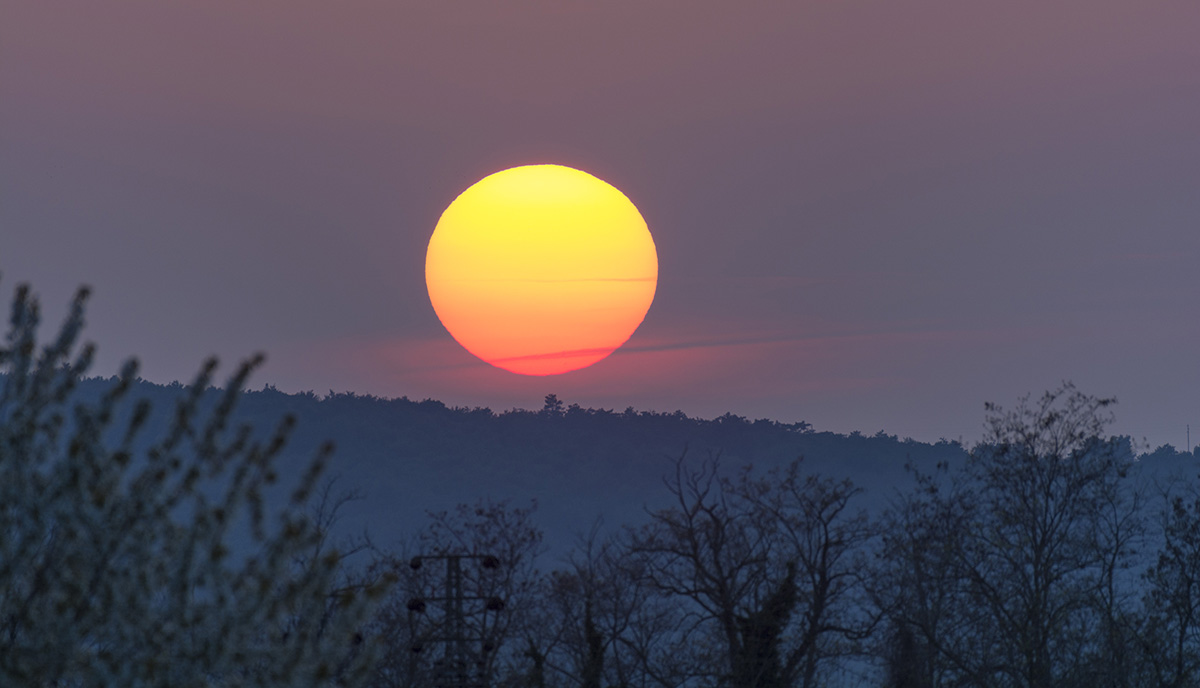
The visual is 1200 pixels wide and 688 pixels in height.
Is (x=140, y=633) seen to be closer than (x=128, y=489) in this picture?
Yes

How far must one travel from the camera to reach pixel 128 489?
5.47 m

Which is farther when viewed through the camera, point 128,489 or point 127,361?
point 127,361

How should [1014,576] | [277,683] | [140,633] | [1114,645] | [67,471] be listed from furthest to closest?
[1014,576]
[1114,645]
[67,471]
[140,633]
[277,683]

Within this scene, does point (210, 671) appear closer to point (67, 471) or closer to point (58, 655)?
point (58, 655)

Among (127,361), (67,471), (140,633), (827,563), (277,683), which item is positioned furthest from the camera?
(827,563)

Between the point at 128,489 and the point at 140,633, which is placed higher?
the point at 128,489

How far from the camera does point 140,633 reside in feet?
16.6

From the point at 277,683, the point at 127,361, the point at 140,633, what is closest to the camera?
the point at 277,683

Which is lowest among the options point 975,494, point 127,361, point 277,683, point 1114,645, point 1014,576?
point 277,683

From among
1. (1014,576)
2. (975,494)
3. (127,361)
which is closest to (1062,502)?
(1014,576)

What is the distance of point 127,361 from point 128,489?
0.73m

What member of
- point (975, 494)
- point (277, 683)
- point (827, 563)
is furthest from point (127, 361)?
point (975, 494)

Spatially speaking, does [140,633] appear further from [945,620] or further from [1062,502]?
[945,620]

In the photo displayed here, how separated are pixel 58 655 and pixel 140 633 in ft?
1.43
